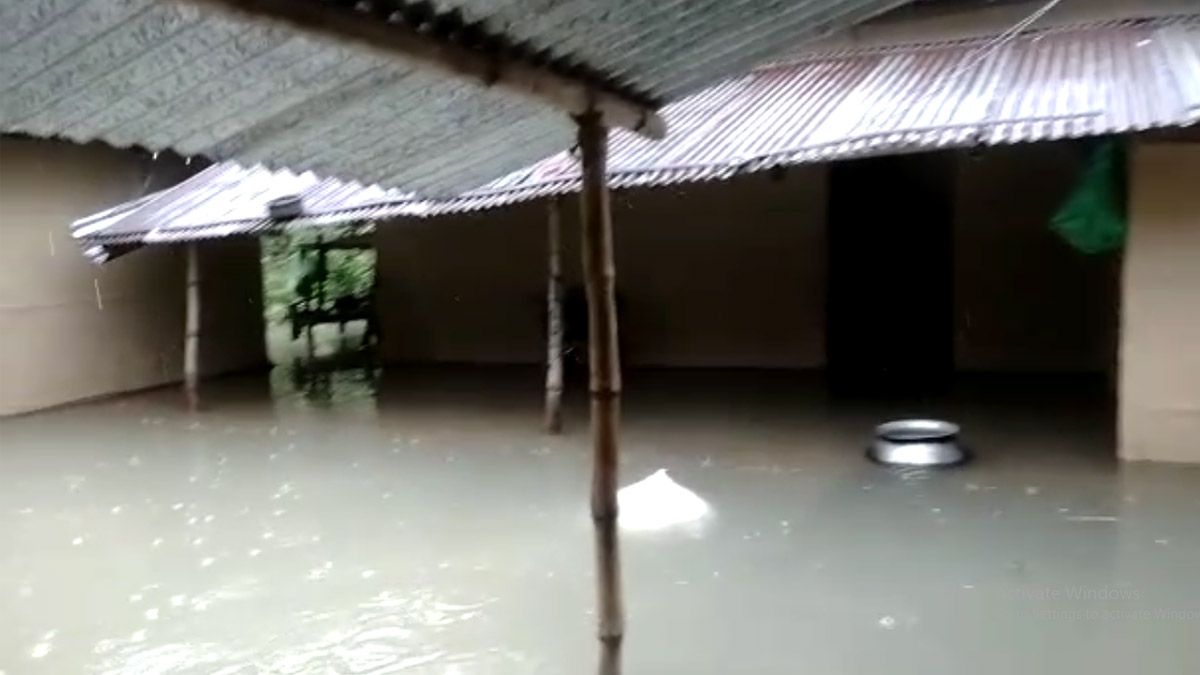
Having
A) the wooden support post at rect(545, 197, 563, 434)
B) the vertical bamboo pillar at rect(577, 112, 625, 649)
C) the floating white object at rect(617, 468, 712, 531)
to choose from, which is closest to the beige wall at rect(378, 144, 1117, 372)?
the wooden support post at rect(545, 197, 563, 434)

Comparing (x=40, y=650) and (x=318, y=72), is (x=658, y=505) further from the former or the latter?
(x=318, y=72)

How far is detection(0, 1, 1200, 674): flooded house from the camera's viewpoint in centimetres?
413

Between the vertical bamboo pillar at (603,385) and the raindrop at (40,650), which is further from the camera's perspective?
the raindrop at (40,650)

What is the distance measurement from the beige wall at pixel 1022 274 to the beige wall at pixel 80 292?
762 centimetres

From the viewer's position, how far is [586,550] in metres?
5.06

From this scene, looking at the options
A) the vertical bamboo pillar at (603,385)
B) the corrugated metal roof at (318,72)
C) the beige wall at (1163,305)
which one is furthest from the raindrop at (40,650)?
the beige wall at (1163,305)

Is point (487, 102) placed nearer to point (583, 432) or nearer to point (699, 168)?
point (699, 168)

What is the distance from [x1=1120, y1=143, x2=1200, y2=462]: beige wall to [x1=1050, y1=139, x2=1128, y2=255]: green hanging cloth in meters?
0.10

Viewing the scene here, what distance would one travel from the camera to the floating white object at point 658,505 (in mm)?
5477

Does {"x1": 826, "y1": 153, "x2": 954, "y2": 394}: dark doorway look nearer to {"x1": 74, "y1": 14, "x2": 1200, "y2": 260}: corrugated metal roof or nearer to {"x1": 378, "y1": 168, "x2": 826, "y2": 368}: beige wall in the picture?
{"x1": 378, "y1": 168, "x2": 826, "y2": 368}: beige wall

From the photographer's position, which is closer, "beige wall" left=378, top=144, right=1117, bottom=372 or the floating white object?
the floating white object

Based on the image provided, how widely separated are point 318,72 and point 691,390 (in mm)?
7038

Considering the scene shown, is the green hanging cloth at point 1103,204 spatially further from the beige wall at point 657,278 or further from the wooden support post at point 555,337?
the beige wall at point 657,278

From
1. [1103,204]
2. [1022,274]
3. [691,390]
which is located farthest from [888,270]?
[1103,204]
